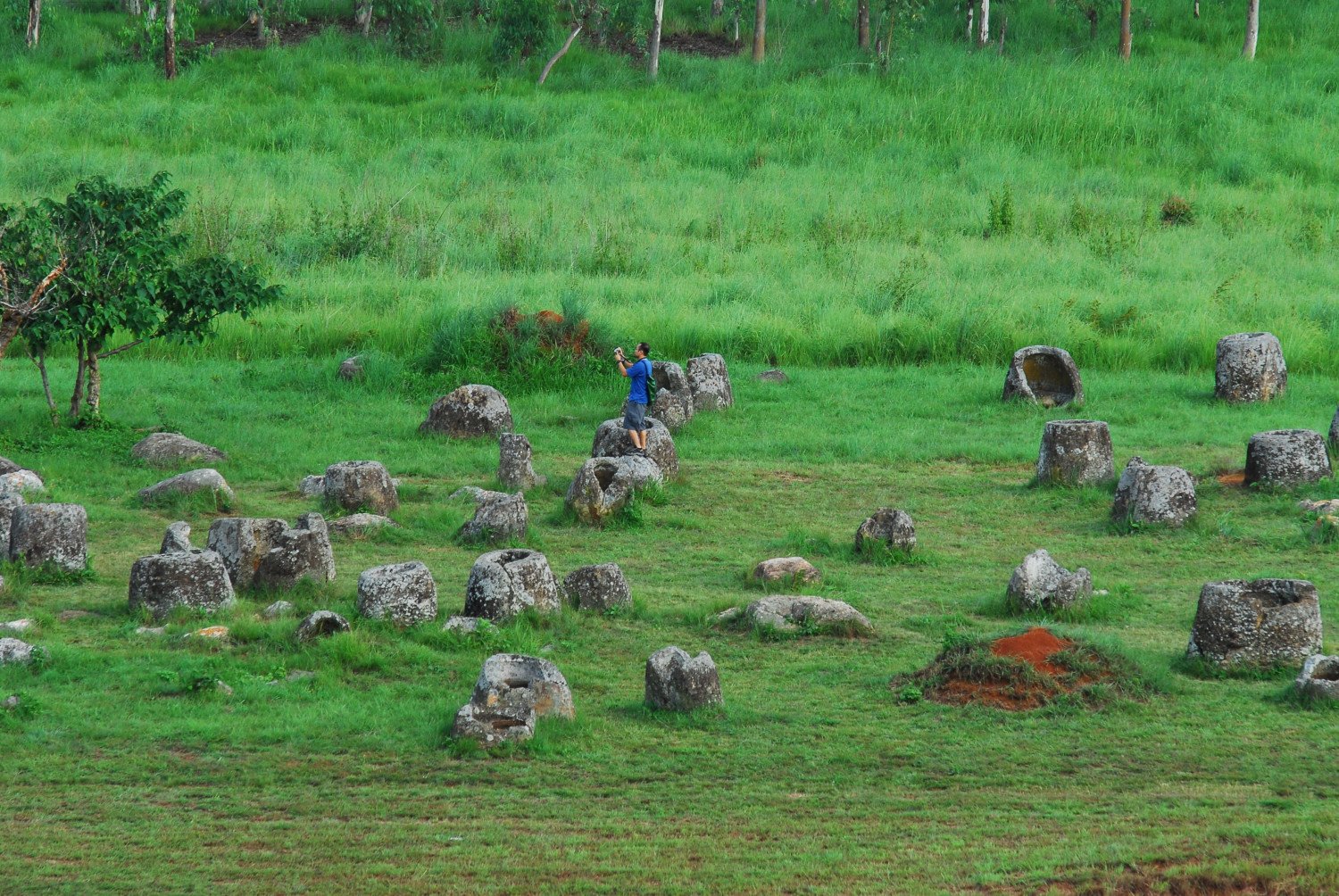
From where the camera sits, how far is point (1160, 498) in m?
14.8

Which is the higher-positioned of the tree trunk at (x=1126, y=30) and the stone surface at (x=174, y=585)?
the tree trunk at (x=1126, y=30)

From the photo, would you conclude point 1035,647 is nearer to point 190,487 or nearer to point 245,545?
point 245,545

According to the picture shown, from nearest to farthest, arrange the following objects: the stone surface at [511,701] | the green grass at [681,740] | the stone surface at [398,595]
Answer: the green grass at [681,740] < the stone surface at [511,701] < the stone surface at [398,595]

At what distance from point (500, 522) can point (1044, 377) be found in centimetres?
965

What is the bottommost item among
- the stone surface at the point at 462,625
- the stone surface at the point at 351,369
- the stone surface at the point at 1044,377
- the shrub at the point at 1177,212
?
the stone surface at the point at 462,625

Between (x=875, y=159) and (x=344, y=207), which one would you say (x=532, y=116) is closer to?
(x=875, y=159)

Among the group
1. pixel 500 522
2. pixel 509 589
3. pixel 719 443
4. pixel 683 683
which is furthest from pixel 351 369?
pixel 683 683

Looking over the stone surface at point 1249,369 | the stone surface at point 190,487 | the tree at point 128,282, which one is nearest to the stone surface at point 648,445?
the stone surface at point 190,487

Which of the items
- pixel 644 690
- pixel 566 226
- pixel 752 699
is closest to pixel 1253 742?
pixel 752 699

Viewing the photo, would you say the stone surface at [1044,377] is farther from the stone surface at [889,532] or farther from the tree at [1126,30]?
the tree at [1126,30]

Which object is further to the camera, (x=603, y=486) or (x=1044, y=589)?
(x=603, y=486)

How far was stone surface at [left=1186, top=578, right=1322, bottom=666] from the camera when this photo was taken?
1035cm

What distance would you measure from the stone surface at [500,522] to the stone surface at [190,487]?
2656 mm

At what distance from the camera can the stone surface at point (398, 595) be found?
1116 centimetres
